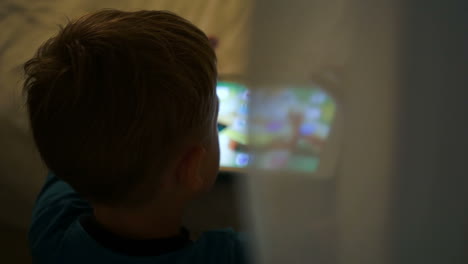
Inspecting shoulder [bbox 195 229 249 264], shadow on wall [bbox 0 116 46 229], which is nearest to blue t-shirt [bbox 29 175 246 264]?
shoulder [bbox 195 229 249 264]

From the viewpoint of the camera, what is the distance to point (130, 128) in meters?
0.38

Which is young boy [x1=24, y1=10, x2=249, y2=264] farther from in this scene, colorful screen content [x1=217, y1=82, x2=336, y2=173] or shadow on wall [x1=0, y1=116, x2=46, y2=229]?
shadow on wall [x1=0, y1=116, x2=46, y2=229]

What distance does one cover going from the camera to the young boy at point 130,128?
14.8 inches

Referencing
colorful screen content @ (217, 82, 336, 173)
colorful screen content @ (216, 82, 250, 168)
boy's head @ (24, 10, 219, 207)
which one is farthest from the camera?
colorful screen content @ (216, 82, 250, 168)

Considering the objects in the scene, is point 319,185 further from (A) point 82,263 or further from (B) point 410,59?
(A) point 82,263

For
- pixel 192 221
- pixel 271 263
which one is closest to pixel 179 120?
pixel 271 263

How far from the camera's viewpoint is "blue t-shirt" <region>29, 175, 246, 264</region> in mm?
442

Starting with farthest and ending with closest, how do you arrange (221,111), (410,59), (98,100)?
(221,111)
(98,100)
(410,59)

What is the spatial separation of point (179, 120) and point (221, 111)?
0.29 meters

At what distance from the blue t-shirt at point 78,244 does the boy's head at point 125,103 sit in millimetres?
60

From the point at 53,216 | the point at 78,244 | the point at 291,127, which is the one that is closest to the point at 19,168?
the point at 53,216

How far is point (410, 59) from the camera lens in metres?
0.19

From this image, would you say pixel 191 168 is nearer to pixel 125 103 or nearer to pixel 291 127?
pixel 125 103

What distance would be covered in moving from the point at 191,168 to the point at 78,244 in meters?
0.17
